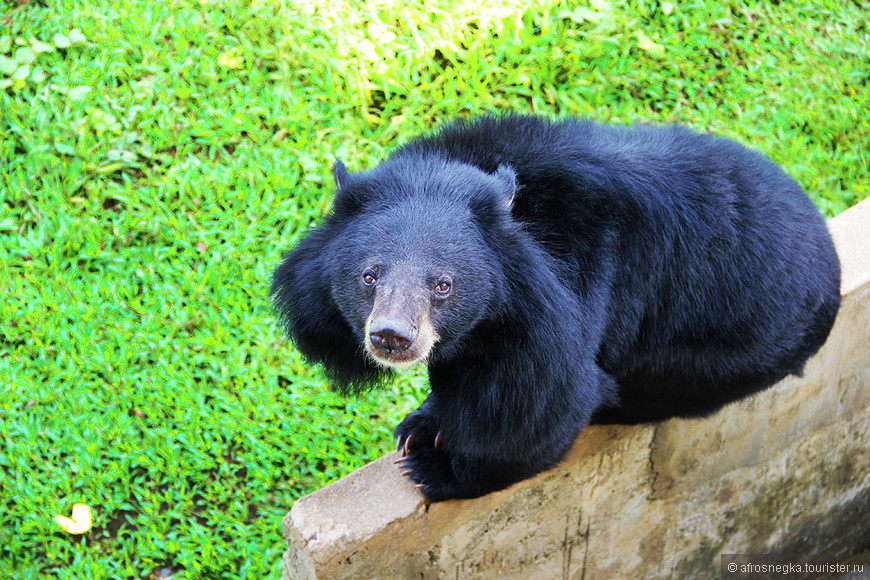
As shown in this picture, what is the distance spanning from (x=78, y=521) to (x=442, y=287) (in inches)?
92.7

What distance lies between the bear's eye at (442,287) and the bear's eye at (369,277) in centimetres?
19

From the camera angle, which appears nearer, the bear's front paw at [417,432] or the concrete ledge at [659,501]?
the concrete ledge at [659,501]

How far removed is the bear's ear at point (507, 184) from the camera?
109 inches

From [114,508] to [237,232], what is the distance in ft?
5.22

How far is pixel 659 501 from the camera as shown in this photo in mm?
3881

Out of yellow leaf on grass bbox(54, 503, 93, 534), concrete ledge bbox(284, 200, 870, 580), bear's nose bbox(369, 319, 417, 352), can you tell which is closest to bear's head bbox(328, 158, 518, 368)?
bear's nose bbox(369, 319, 417, 352)

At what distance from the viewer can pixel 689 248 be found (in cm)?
312

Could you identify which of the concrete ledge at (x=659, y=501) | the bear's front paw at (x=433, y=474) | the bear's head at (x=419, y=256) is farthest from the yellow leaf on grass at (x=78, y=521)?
the bear's head at (x=419, y=256)

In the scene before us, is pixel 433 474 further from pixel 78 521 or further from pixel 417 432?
pixel 78 521

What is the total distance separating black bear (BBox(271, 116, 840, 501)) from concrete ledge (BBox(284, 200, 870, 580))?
16 centimetres

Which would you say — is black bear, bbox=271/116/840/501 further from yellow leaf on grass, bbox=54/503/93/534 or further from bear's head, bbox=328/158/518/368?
yellow leaf on grass, bbox=54/503/93/534

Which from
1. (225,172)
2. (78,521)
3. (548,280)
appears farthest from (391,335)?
(225,172)

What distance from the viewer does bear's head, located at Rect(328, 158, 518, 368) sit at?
2.65m

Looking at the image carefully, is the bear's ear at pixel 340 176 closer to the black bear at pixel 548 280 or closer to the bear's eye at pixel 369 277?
the black bear at pixel 548 280
